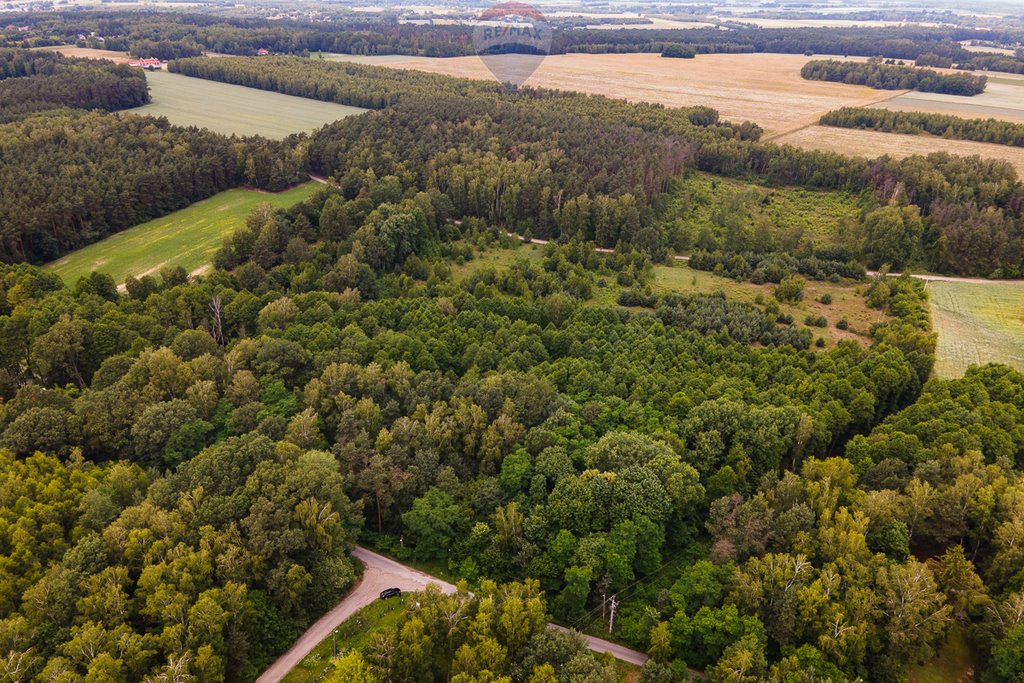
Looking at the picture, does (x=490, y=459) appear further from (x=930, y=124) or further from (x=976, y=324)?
(x=930, y=124)

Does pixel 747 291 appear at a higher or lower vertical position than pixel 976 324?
lower

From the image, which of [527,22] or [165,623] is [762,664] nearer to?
[165,623]

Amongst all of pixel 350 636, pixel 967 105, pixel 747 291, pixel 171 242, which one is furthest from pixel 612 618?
pixel 967 105

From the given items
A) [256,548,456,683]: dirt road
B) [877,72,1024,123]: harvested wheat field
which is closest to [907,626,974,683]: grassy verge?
[256,548,456,683]: dirt road

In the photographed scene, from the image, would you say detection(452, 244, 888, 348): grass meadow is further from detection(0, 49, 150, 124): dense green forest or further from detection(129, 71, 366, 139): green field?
detection(0, 49, 150, 124): dense green forest

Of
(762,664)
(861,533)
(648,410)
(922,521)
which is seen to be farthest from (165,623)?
(922,521)

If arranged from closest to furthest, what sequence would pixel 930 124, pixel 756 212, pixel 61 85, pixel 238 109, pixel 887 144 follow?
pixel 756 212 → pixel 887 144 → pixel 930 124 → pixel 61 85 → pixel 238 109

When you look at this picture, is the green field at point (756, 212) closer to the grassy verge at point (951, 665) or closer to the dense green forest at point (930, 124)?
the dense green forest at point (930, 124)

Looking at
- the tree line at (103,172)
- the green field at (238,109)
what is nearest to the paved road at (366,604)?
the tree line at (103,172)
